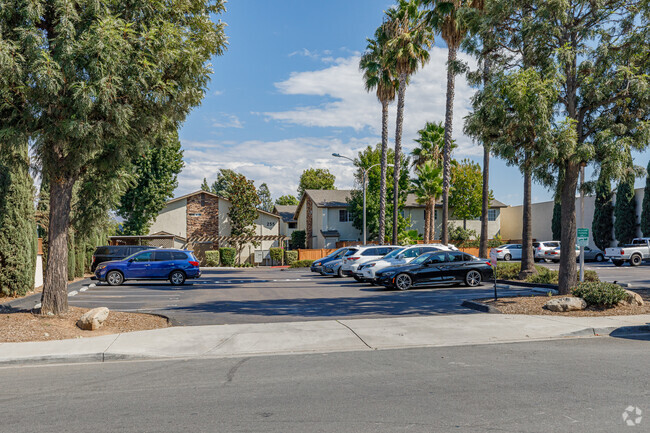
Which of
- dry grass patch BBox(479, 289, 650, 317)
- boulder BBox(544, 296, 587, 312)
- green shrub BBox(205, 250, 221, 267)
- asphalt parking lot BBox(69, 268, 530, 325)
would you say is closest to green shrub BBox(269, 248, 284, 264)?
green shrub BBox(205, 250, 221, 267)

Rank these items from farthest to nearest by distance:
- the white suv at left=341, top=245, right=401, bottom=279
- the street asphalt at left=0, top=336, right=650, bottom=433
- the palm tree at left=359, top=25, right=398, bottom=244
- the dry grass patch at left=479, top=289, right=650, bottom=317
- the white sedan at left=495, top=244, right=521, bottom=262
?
the white sedan at left=495, top=244, right=521, bottom=262 < the palm tree at left=359, top=25, right=398, bottom=244 < the white suv at left=341, top=245, right=401, bottom=279 < the dry grass patch at left=479, top=289, right=650, bottom=317 < the street asphalt at left=0, top=336, right=650, bottom=433

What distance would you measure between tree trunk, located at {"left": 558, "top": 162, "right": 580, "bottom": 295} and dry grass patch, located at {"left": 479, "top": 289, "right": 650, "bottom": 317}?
841mm

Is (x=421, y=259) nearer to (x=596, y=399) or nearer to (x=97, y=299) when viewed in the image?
(x=97, y=299)

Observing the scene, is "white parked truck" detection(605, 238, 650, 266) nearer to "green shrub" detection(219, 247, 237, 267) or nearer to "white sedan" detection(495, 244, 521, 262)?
"white sedan" detection(495, 244, 521, 262)

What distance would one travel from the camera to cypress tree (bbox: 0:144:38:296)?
1627 cm

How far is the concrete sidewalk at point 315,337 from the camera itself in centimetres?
917

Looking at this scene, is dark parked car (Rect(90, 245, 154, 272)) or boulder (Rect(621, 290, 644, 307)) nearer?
boulder (Rect(621, 290, 644, 307))

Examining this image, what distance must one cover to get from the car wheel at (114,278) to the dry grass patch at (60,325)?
38.9 ft

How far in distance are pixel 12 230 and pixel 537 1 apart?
16.8 m

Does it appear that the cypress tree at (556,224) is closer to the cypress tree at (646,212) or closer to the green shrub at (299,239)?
the cypress tree at (646,212)

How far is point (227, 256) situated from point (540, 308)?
1399 inches

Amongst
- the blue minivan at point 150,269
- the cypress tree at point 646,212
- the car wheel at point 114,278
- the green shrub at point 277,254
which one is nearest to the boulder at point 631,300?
the blue minivan at point 150,269

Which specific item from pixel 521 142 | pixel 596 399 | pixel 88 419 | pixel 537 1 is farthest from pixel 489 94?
pixel 88 419

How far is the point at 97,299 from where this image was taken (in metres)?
17.8
